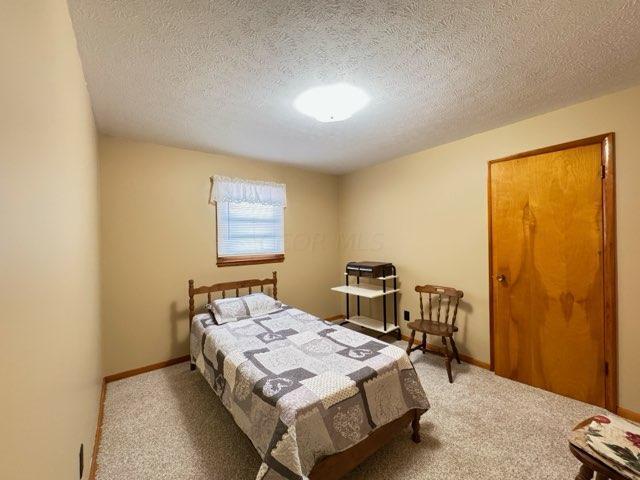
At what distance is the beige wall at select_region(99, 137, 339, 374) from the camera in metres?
2.70

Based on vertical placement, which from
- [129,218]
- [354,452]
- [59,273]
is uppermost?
[129,218]

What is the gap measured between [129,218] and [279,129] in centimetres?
177

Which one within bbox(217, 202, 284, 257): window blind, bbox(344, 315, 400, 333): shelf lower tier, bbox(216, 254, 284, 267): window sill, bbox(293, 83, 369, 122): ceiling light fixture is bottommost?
bbox(344, 315, 400, 333): shelf lower tier

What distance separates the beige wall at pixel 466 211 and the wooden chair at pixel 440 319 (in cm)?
16

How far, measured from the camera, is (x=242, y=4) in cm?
121

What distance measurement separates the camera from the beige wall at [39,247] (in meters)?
0.61

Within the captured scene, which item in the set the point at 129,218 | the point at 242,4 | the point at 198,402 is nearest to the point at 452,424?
the point at 198,402

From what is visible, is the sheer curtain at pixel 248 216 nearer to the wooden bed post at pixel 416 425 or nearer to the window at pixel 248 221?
the window at pixel 248 221

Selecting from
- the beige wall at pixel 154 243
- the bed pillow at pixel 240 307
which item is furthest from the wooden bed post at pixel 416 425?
the beige wall at pixel 154 243

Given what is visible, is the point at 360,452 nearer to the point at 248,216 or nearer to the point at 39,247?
the point at 39,247

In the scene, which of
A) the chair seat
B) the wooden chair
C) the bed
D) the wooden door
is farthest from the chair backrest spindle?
the bed

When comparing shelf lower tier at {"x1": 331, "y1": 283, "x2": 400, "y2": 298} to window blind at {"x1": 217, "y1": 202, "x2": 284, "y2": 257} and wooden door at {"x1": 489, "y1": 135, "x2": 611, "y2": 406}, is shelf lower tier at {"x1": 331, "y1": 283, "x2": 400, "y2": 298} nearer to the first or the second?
window blind at {"x1": 217, "y1": 202, "x2": 284, "y2": 257}

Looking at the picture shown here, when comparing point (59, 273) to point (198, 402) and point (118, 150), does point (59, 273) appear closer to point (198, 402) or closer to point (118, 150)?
point (198, 402)

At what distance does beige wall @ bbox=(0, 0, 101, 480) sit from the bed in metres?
0.80
